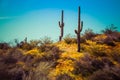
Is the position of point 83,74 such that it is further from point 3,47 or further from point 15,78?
point 3,47

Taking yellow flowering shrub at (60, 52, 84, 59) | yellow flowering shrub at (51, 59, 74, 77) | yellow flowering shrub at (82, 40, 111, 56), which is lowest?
yellow flowering shrub at (51, 59, 74, 77)

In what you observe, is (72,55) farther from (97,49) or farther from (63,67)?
(63,67)

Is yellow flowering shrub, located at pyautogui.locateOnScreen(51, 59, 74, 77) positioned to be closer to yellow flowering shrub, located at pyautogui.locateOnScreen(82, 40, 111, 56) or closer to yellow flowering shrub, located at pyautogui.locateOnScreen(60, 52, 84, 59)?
yellow flowering shrub, located at pyautogui.locateOnScreen(60, 52, 84, 59)

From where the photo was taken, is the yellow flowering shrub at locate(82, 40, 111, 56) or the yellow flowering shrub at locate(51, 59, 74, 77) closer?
the yellow flowering shrub at locate(51, 59, 74, 77)

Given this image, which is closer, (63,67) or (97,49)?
(63,67)

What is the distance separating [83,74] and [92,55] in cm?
284

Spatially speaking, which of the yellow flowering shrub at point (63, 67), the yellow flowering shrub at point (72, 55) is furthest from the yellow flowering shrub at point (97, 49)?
the yellow flowering shrub at point (63, 67)

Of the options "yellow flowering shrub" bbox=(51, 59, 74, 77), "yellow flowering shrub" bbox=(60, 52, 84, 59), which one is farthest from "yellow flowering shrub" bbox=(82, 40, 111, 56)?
"yellow flowering shrub" bbox=(51, 59, 74, 77)

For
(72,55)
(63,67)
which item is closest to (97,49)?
(72,55)

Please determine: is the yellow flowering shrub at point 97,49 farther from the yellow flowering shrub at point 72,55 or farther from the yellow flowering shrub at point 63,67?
the yellow flowering shrub at point 63,67

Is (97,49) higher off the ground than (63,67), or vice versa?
(97,49)

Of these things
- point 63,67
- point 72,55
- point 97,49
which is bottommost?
point 63,67

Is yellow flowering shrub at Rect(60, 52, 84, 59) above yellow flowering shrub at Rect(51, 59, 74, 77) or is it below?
above

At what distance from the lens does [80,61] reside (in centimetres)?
1326
